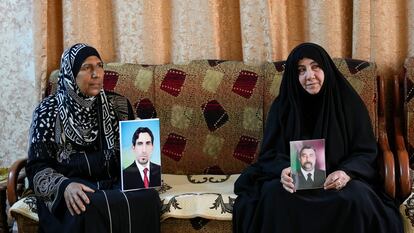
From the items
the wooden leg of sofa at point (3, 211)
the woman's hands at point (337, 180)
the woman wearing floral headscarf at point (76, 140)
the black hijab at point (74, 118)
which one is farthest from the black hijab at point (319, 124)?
the wooden leg of sofa at point (3, 211)

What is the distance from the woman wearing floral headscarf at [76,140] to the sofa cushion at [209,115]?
43cm

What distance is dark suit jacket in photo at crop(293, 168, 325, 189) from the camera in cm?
240

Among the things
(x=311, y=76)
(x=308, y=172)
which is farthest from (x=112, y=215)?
(x=311, y=76)

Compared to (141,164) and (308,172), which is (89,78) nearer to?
(141,164)

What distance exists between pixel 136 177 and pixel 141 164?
0.06 metres

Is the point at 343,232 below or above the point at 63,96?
below

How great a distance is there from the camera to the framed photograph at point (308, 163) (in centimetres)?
239

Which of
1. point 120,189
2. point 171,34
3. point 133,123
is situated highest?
point 171,34

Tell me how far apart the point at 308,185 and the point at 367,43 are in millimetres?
1072

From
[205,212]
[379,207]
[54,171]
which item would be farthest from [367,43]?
[54,171]

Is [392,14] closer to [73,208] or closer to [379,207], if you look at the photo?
[379,207]

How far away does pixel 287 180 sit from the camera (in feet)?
7.96

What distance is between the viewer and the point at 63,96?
2734 millimetres

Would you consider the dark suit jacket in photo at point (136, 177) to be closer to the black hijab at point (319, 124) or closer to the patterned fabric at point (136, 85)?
the black hijab at point (319, 124)
